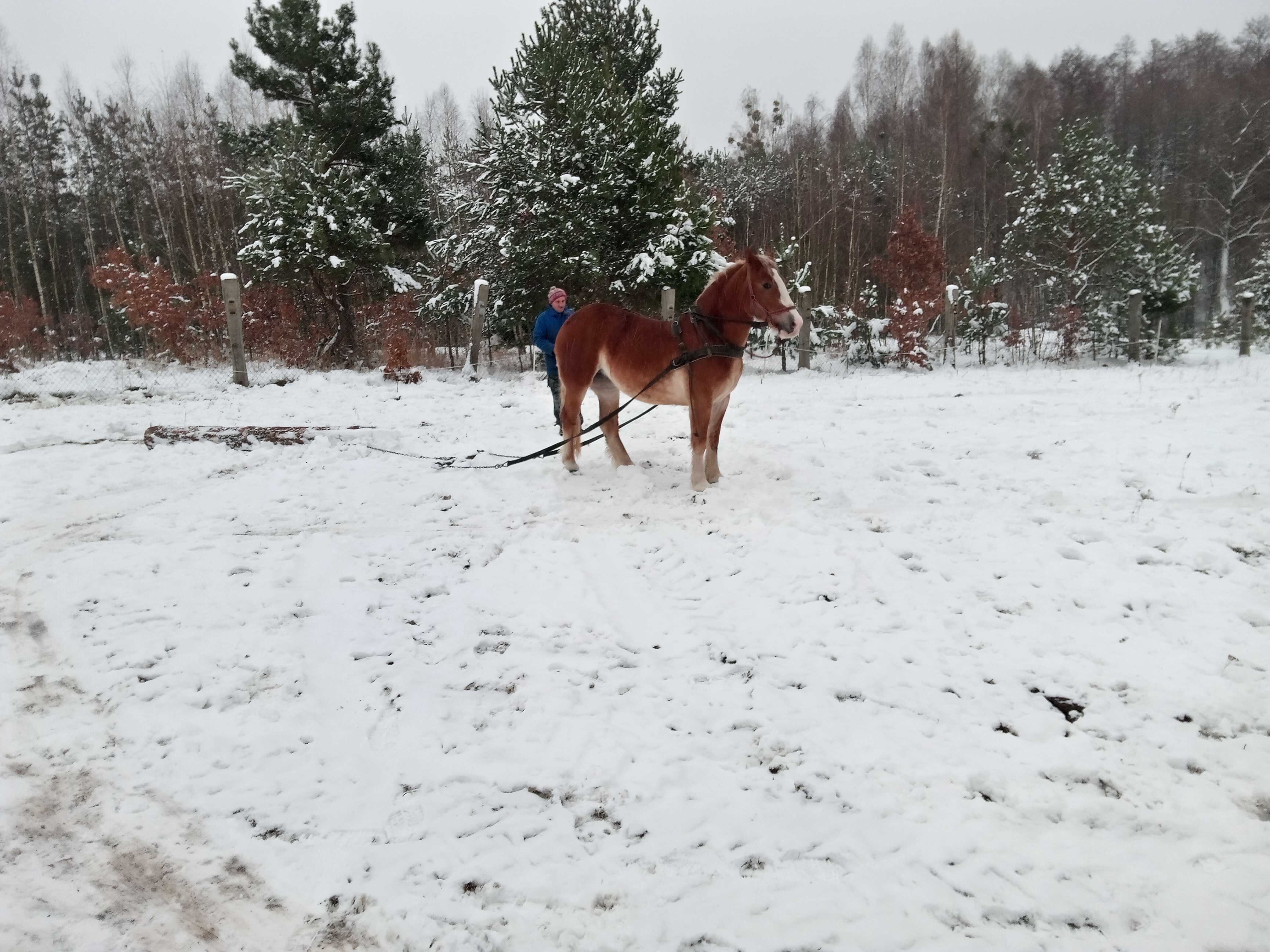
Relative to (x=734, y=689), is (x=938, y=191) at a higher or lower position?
higher

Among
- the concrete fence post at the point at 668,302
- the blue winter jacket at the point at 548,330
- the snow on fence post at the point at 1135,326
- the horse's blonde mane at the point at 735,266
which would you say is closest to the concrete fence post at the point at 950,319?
the snow on fence post at the point at 1135,326

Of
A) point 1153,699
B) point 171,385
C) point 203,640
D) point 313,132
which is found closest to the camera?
point 1153,699

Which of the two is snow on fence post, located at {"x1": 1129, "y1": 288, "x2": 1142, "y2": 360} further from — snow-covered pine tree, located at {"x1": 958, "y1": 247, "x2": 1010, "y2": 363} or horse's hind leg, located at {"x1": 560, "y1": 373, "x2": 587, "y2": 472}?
horse's hind leg, located at {"x1": 560, "y1": 373, "x2": 587, "y2": 472}

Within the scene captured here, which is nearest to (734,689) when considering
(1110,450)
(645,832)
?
(645,832)

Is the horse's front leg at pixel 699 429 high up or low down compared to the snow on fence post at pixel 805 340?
down

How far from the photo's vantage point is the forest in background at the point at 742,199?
1595cm

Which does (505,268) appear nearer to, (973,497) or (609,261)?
(609,261)

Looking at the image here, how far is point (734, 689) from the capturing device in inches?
109

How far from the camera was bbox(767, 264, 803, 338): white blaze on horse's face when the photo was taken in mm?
4590

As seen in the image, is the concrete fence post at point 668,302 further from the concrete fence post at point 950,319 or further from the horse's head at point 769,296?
the concrete fence post at point 950,319

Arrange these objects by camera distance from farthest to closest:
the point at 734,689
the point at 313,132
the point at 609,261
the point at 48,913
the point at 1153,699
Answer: the point at 313,132, the point at 609,261, the point at 734,689, the point at 1153,699, the point at 48,913

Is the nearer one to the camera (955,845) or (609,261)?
(955,845)

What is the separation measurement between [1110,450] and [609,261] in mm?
10012

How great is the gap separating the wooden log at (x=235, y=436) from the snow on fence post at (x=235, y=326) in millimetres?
5130
